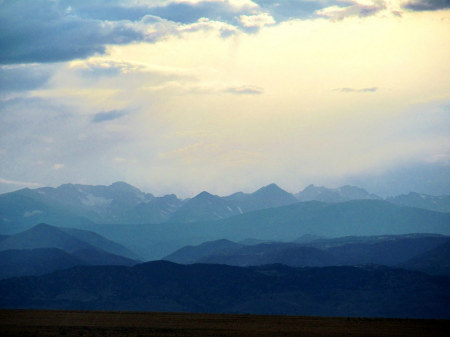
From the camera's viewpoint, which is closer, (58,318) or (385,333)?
(385,333)

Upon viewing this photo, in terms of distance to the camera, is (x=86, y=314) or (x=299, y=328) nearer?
(x=299, y=328)

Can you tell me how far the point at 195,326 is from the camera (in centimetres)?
10988

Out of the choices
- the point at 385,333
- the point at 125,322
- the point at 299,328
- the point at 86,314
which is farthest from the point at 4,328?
the point at 385,333

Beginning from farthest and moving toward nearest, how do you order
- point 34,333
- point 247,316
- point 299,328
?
point 247,316, point 299,328, point 34,333

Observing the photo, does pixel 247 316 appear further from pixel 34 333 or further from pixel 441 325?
pixel 34 333

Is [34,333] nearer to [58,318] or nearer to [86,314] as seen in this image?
[58,318]

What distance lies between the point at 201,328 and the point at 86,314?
107ft

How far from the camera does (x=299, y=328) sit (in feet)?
348

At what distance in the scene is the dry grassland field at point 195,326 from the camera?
9600 centimetres

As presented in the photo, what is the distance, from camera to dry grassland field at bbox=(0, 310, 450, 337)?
9600 centimetres

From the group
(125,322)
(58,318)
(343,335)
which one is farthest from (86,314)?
(343,335)

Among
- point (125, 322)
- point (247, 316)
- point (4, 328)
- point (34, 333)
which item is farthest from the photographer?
point (247, 316)

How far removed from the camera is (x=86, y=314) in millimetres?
130250

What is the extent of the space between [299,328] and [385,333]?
1310 centimetres
